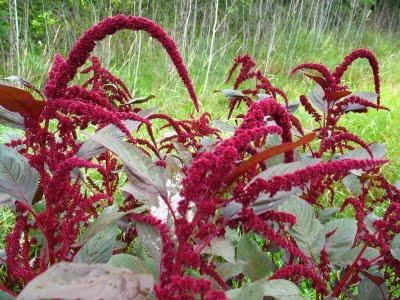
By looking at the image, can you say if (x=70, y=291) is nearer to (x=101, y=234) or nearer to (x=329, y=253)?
(x=101, y=234)

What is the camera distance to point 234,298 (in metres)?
0.69

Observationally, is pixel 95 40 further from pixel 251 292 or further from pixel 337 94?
pixel 337 94

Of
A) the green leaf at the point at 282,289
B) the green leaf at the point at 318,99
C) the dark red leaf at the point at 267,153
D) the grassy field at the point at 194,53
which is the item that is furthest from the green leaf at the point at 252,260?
the grassy field at the point at 194,53

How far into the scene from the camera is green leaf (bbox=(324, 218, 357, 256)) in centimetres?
107

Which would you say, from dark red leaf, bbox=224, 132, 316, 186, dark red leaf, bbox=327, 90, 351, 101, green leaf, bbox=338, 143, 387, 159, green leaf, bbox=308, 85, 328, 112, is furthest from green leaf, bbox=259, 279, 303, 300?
green leaf, bbox=308, 85, 328, 112

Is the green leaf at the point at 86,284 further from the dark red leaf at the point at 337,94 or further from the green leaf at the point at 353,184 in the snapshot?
the green leaf at the point at 353,184

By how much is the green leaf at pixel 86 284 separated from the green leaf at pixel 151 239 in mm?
351

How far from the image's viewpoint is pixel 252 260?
0.95m

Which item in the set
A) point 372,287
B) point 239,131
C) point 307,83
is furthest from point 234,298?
point 307,83

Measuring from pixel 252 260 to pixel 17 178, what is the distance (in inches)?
17.4

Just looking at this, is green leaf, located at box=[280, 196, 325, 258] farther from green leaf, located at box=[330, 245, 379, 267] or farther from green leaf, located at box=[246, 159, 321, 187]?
green leaf, located at box=[246, 159, 321, 187]

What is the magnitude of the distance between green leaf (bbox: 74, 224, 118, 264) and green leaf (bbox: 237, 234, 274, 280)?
24cm

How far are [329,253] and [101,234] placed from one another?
1.57 ft

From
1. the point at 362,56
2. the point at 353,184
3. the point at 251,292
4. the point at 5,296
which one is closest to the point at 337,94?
the point at 362,56
